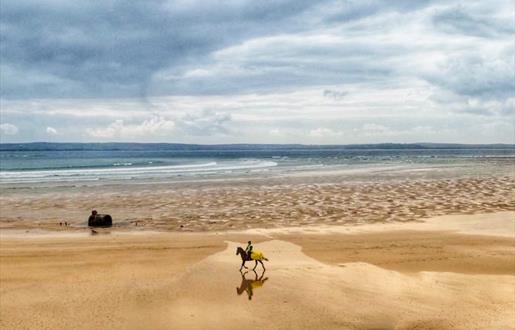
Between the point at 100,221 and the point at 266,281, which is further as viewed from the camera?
the point at 100,221

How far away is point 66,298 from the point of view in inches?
454

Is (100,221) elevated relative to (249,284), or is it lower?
elevated

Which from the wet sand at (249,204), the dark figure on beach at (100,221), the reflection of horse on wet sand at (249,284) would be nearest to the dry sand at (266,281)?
the reflection of horse on wet sand at (249,284)

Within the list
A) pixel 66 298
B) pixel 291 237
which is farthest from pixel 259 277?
pixel 291 237

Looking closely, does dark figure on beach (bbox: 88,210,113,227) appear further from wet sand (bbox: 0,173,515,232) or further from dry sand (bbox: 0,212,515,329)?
dry sand (bbox: 0,212,515,329)

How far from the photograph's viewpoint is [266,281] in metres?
12.6

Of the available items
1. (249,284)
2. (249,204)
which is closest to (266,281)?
(249,284)

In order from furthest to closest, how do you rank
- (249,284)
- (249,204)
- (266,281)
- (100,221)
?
(249,204) → (100,221) → (266,281) → (249,284)

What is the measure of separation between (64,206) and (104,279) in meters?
17.7

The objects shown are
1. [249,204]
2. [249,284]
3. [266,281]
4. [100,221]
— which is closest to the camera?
[249,284]

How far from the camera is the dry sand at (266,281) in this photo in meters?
10.1

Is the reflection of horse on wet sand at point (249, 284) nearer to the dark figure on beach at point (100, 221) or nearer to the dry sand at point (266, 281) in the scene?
the dry sand at point (266, 281)

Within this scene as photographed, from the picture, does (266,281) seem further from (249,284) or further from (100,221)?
(100,221)

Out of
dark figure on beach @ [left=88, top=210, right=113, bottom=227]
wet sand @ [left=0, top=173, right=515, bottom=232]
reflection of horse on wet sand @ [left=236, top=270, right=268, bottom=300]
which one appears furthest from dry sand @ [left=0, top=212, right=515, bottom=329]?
wet sand @ [left=0, top=173, right=515, bottom=232]
